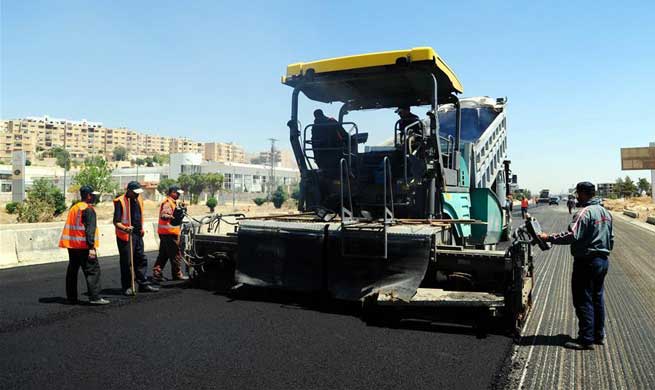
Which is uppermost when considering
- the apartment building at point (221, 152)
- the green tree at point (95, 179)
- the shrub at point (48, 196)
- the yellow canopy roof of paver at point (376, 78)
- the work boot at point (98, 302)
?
the apartment building at point (221, 152)

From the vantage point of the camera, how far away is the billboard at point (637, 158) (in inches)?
1511

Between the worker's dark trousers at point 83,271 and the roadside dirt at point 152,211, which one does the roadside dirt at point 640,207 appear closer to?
the roadside dirt at point 152,211

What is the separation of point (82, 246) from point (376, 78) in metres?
3.67

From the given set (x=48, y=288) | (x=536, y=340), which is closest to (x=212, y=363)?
(x=536, y=340)

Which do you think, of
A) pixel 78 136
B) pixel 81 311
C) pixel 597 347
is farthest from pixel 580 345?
pixel 78 136

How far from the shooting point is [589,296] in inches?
155

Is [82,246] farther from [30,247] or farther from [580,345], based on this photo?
[580,345]

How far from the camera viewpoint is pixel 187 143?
187000 millimetres

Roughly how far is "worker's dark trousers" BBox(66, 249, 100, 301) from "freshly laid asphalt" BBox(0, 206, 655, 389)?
0.55ft

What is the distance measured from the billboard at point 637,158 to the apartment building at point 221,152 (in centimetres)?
13819

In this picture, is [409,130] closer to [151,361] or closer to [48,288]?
[151,361]

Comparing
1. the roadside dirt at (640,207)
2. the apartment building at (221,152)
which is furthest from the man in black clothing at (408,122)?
the apartment building at (221,152)

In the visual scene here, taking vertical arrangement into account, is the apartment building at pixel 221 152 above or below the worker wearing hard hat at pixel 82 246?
above

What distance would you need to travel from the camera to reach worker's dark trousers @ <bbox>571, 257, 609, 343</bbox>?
3904mm
